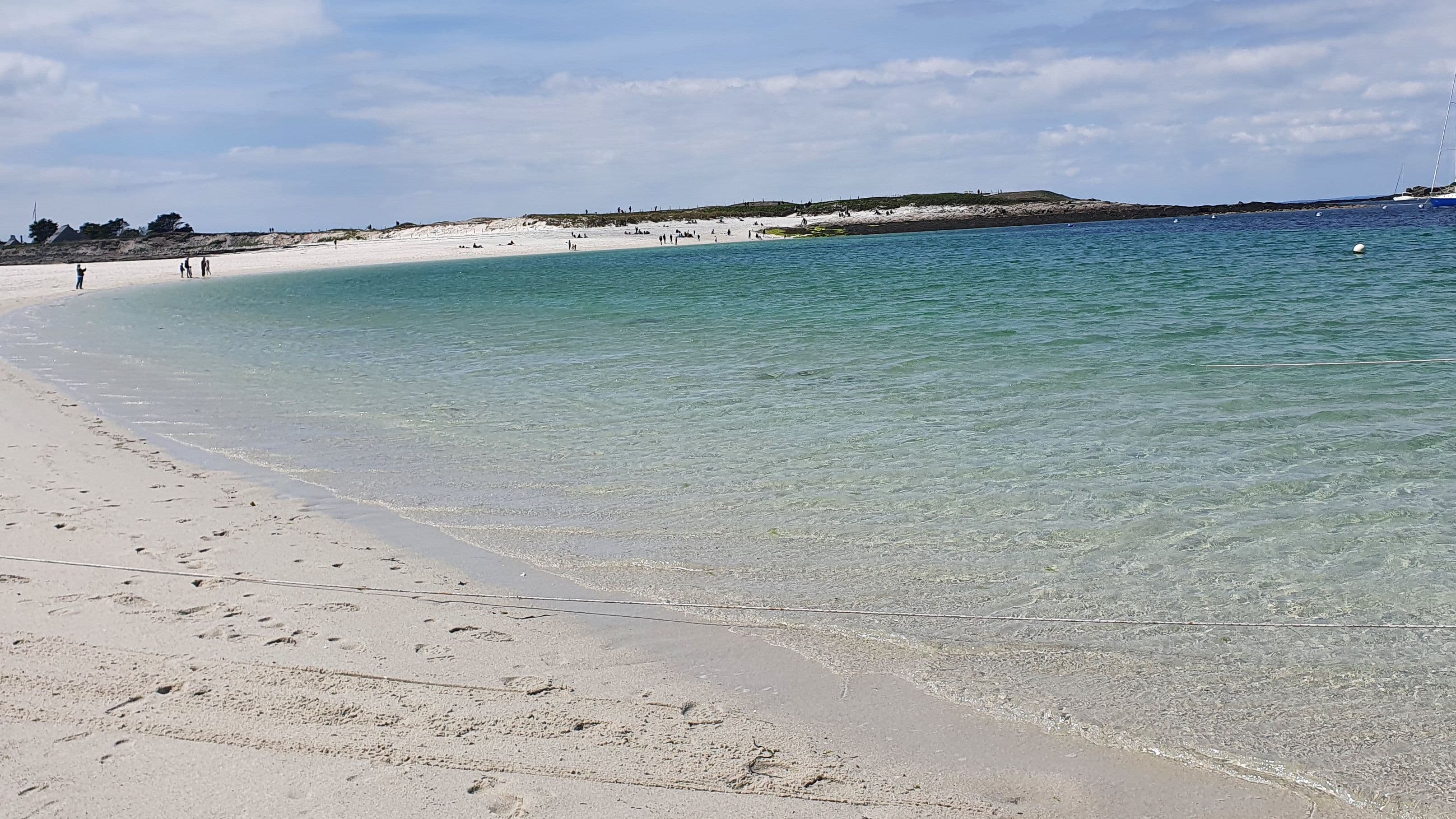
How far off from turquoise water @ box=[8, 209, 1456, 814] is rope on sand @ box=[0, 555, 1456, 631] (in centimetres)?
10

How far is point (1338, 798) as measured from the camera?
134 inches

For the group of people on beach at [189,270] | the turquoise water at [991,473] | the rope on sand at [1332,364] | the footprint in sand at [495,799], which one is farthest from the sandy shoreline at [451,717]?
the group of people on beach at [189,270]

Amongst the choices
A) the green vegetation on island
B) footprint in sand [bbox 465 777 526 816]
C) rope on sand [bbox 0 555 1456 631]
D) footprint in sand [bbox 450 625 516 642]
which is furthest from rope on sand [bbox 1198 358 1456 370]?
the green vegetation on island

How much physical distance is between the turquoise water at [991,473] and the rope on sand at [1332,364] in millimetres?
328

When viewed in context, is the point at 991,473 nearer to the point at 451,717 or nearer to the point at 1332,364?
the point at 451,717

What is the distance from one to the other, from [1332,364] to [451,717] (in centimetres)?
1285

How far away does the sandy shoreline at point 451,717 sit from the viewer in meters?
3.35

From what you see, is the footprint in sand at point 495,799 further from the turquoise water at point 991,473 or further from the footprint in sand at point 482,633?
the turquoise water at point 991,473

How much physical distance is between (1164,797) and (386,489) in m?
6.32

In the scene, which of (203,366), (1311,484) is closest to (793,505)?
(1311,484)

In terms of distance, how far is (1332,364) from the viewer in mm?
13000

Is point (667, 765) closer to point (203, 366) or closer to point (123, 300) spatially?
point (203, 366)

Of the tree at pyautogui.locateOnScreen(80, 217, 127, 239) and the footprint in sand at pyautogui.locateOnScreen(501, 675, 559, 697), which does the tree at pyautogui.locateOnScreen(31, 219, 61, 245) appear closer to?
the tree at pyautogui.locateOnScreen(80, 217, 127, 239)

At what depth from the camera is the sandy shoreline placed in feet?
11.0
